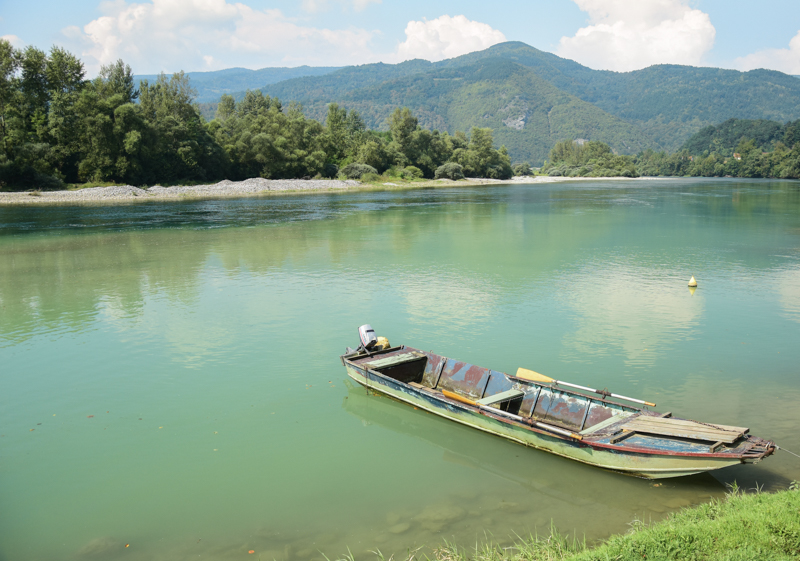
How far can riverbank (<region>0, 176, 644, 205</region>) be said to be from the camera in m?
77.0

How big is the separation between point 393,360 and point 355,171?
368 feet

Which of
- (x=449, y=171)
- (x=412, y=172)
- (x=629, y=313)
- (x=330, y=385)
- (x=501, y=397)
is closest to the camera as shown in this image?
(x=501, y=397)

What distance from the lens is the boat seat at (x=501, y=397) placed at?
11.4 metres

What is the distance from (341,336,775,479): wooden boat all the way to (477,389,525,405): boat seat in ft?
0.07

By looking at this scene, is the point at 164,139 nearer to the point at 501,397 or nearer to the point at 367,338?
the point at 367,338

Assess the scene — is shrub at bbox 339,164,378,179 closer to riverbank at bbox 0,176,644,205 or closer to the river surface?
riverbank at bbox 0,176,644,205

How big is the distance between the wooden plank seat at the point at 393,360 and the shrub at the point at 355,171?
110732mm

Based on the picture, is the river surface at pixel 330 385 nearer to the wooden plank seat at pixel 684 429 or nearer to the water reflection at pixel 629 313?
the water reflection at pixel 629 313

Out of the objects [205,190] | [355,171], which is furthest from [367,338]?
[355,171]

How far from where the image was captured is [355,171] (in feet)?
401

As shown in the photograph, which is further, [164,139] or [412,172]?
[412,172]

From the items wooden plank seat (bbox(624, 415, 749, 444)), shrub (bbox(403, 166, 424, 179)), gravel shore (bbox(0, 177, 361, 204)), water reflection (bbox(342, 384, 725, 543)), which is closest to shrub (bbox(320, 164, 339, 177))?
gravel shore (bbox(0, 177, 361, 204))

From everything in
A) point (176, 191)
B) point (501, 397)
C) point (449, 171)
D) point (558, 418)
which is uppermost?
point (449, 171)

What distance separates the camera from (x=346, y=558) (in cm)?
784
